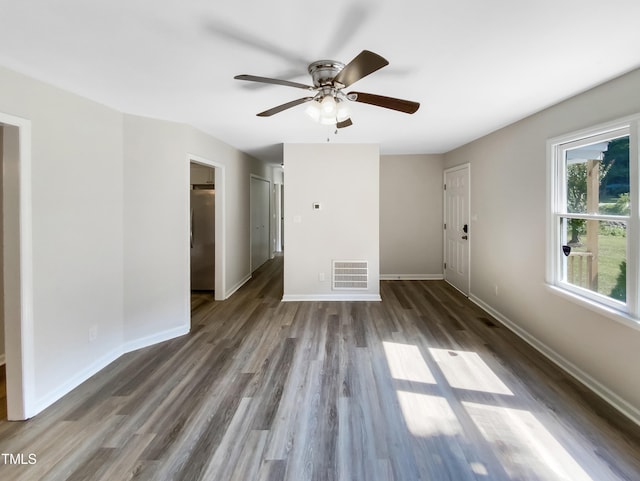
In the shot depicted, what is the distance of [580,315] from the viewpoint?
262cm

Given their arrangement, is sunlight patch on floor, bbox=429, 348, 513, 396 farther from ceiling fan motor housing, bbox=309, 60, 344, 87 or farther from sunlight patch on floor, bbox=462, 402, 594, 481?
ceiling fan motor housing, bbox=309, 60, 344, 87

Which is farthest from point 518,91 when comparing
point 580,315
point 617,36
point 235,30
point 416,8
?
point 235,30

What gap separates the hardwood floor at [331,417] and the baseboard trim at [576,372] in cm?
8

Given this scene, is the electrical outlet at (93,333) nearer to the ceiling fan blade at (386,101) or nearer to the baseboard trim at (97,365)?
the baseboard trim at (97,365)

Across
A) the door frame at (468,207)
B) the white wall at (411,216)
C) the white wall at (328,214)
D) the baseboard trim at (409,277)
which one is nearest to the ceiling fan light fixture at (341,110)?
the white wall at (328,214)

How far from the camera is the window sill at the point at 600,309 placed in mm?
2148

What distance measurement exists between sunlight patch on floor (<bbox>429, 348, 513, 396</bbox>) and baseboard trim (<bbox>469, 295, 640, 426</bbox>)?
0.61 m

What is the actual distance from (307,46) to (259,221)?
5.19 meters

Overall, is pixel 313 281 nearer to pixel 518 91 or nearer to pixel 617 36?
pixel 518 91

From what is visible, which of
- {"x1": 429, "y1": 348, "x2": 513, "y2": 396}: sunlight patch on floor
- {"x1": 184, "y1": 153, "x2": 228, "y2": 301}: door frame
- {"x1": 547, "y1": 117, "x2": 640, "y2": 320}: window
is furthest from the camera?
{"x1": 184, "y1": 153, "x2": 228, "y2": 301}: door frame

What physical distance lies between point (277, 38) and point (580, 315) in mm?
2941

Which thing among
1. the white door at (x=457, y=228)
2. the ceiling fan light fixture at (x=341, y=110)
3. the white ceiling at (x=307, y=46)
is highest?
the white ceiling at (x=307, y=46)

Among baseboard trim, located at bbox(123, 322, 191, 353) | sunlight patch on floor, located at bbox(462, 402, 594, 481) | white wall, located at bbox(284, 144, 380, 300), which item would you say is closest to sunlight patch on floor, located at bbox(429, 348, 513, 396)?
sunlight patch on floor, located at bbox(462, 402, 594, 481)

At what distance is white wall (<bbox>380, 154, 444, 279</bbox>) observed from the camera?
19.1 ft
